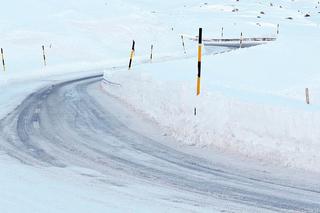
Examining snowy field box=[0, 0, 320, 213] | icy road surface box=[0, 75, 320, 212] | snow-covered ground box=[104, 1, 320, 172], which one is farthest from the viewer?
snow-covered ground box=[104, 1, 320, 172]

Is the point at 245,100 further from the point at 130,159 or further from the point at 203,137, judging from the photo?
the point at 130,159

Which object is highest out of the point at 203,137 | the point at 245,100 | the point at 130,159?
the point at 245,100

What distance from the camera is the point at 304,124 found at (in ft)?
26.5

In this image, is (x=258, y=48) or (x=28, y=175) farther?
(x=258, y=48)

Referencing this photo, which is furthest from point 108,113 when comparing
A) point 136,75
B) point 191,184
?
point 191,184

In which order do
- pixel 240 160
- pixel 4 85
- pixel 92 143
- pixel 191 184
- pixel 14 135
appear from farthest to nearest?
pixel 4 85 < pixel 14 135 < pixel 92 143 < pixel 240 160 < pixel 191 184

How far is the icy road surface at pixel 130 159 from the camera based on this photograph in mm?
6238

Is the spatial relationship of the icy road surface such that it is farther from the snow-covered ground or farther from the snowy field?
the snow-covered ground

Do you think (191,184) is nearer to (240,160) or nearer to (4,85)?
(240,160)

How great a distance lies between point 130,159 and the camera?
26.3ft

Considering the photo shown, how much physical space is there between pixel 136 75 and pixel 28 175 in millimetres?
7915

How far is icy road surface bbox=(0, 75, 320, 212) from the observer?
6.24m

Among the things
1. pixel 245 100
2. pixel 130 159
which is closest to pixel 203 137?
pixel 245 100

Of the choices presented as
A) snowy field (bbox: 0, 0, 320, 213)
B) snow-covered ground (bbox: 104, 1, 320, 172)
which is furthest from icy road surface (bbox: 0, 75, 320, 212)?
snow-covered ground (bbox: 104, 1, 320, 172)
